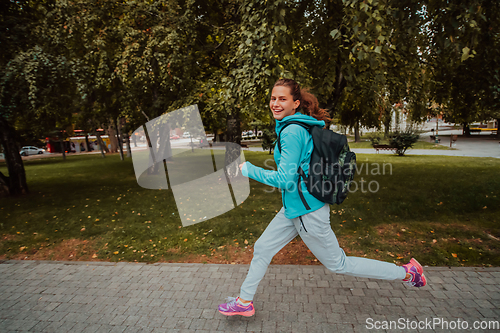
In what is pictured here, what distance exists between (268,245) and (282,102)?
1266 mm

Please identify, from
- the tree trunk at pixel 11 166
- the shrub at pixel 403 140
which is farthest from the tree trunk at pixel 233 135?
the shrub at pixel 403 140

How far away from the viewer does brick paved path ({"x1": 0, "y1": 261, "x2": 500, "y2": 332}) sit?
2789mm

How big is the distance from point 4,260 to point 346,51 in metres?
6.86

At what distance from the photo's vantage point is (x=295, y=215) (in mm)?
2475

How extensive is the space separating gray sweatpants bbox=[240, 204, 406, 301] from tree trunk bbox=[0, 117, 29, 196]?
9228mm

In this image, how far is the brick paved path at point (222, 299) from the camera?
2789 millimetres

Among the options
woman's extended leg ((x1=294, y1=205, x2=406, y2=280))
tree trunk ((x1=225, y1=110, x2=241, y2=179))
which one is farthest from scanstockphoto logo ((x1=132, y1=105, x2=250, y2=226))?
woman's extended leg ((x1=294, y1=205, x2=406, y2=280))

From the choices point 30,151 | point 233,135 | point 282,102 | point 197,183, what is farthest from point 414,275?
point 30,151

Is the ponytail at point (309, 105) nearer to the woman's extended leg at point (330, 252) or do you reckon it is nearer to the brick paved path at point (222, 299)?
the woman's extended leg at point (330, 252)

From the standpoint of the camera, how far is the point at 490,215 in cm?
569

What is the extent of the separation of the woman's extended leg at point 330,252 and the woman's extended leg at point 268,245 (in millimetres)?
160

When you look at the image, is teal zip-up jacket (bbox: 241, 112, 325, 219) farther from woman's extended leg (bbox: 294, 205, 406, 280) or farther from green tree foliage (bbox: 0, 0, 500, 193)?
green tree foliage (bbox: 0, 0, 500, 193)

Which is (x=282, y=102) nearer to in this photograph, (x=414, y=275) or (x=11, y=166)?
(x=414, y=275)

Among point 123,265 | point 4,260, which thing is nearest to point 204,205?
point 123,265
